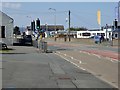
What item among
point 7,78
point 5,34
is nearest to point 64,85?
point 7,78

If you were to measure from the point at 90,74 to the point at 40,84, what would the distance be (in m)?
5.61

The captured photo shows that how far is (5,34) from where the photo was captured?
62.6m

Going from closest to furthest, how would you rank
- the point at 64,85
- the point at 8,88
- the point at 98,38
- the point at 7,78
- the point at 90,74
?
the point at 8,88, the point at 64,85, the point at 7,78, the point at 90,74, the point at 98,38

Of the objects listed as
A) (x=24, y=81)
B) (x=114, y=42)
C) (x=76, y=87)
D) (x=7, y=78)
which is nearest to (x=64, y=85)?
(x=76, y=87)

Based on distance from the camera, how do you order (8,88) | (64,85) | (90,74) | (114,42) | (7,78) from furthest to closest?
(114,42) → (90,74) → (7,78) → (64,85) → (8,88)

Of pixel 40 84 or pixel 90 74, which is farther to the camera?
pixel 90 74

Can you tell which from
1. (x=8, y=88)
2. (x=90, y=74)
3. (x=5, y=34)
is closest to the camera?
Answer: (x=8, y=88)

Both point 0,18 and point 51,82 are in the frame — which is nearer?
point 51,82

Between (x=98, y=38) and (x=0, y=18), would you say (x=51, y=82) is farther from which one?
(x=98, y=38)

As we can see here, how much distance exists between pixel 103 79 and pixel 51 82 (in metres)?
2.98

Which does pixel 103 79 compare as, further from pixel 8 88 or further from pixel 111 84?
pixel 8 88

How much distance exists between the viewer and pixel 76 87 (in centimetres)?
1533

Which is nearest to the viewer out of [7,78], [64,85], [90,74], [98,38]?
[64,85]

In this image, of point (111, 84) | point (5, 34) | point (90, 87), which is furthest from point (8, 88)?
point (5, 34)
